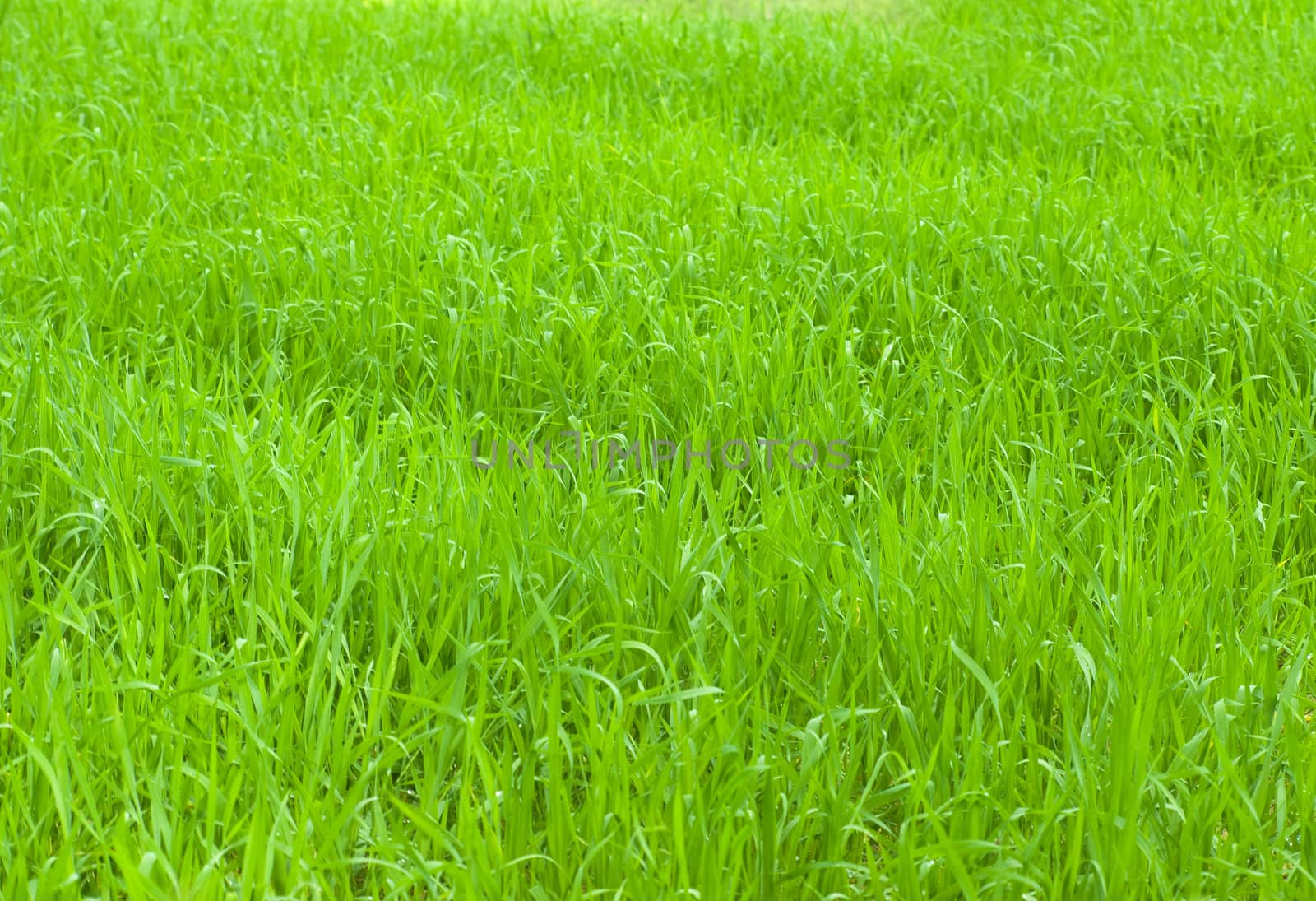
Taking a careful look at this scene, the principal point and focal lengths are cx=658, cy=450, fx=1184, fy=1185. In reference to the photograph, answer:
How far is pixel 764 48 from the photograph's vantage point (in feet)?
20.6

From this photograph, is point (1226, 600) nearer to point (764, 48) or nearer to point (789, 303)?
point (789, 303)

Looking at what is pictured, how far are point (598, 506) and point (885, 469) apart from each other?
0.81m

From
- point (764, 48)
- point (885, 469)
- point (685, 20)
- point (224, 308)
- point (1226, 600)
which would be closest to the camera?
point (1226, 600)

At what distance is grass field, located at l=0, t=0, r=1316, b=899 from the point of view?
1677 mm

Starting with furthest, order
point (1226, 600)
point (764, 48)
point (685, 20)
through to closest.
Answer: point (685, 20)
point (764, 48)
point (1226, 600)

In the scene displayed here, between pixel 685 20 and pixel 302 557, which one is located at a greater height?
pixel 685 20

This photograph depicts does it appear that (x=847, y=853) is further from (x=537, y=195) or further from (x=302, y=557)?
(x=537, y=195)

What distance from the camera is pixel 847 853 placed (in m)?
1.78

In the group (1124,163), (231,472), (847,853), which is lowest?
(847,853)

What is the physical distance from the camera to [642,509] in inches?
94.4

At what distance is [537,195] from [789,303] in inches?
45.4

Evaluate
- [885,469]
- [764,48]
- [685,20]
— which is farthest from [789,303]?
[685,20]

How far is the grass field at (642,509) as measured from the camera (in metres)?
1.68

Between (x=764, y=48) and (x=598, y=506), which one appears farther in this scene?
(x=764, y=48)
